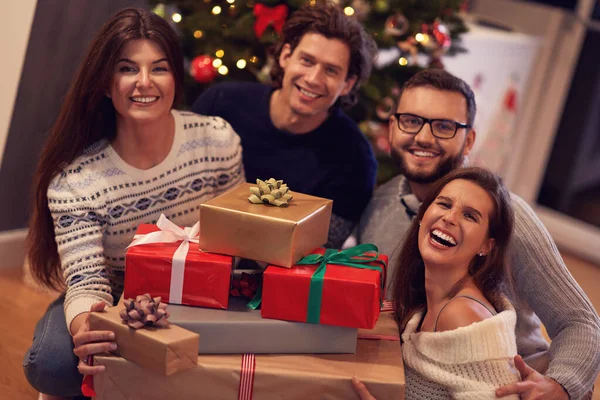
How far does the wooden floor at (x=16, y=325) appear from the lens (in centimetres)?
217

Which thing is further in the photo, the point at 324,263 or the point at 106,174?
the point at 106,174

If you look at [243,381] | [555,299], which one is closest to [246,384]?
[243,381]

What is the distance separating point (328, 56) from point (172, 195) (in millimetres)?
659

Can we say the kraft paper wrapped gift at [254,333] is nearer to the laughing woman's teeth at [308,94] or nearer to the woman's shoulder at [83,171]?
the woman's shoulder at [83,171]

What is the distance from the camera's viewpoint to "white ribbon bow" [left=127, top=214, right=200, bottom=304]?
152cm

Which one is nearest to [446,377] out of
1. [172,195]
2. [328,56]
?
[172,195]

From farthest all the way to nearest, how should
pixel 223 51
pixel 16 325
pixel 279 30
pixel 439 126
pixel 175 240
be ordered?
pixel 223 51, pixel 279 30, pixel 16 325, pixel 439 126, pixel 175 240

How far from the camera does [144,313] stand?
1429mm

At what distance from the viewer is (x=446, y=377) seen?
154 cm

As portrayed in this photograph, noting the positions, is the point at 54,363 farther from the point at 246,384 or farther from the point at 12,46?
the point at 12,46

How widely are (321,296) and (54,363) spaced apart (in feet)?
2.47

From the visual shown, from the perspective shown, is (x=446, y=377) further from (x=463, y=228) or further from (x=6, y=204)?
(x=6, y=204)

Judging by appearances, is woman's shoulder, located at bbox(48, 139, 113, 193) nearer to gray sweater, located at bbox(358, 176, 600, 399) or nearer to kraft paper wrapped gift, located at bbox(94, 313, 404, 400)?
kraft paper wrapped gift, located at bbox(94, 313, 404, 400)

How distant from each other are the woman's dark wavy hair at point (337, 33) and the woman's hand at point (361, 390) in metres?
1.12
